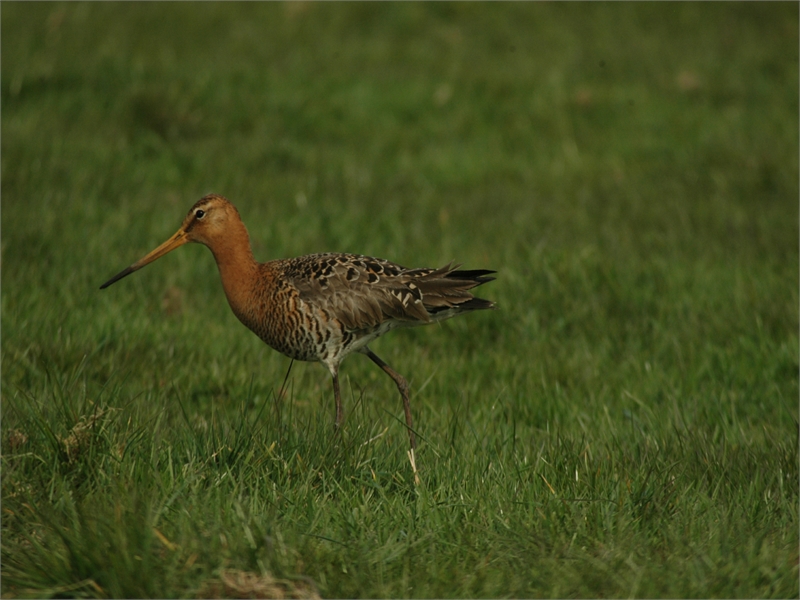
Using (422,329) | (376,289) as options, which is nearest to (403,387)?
(376,289)

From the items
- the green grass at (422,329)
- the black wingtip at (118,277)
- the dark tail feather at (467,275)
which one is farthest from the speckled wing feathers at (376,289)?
the black wingtip at (118,277)

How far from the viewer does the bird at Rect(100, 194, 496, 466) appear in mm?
5262

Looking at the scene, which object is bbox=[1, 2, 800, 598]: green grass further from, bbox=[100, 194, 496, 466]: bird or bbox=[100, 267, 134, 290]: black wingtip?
bbox=[100, 267, 134, 290]: black wingtip

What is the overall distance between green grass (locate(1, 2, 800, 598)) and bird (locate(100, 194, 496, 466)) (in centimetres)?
39

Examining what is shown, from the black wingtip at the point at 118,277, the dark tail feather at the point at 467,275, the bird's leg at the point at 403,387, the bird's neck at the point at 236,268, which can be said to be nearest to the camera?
the bird's leg at the point at 403,387

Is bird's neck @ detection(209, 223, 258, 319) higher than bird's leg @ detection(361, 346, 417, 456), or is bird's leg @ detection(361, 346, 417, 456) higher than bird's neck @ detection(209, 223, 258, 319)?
bird's neck @ detection(209, 223, 258, 319)

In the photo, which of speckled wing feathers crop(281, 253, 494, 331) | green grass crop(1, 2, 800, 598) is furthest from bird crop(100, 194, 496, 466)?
Answer: green grass crop(1, 2, 800, 598)

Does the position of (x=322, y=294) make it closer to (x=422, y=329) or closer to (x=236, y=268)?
(x=236, y=268)

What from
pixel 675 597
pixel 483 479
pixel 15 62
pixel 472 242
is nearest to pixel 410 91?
pixel 472 242

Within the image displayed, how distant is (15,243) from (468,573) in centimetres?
482

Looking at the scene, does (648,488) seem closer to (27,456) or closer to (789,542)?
(789,542)

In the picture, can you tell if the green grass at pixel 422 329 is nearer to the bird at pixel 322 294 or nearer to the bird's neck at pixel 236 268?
the bird at pixel 322 294

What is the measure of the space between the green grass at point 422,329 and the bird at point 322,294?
0.39 metres

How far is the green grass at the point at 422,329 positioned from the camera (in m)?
3.85
